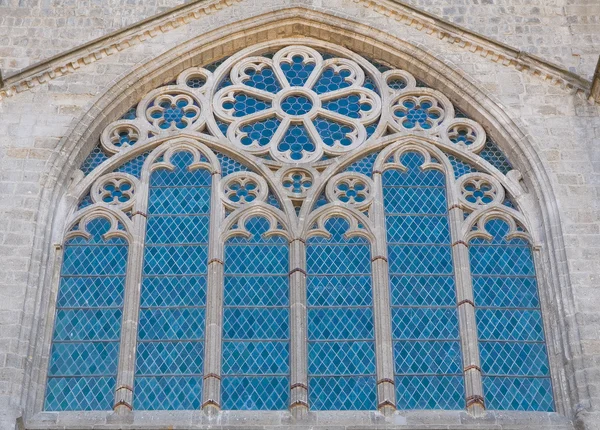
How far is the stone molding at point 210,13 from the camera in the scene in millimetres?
20828

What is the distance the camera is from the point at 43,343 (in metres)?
18.8

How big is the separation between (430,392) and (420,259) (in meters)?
1.90

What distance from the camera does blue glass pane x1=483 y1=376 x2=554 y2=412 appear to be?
60.4 ft

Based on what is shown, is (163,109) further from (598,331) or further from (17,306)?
(598,331)

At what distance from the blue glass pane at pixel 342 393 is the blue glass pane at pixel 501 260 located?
2183 millimetres

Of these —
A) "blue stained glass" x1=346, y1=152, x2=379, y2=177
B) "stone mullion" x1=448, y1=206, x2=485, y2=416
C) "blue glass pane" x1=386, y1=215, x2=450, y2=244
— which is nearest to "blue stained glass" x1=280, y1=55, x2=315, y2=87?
"blue stained glass" x1=346, y1=152, x2=379, y2=177

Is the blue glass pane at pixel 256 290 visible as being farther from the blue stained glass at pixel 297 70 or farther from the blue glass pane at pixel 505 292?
the blue stained glass at pixel 297 70

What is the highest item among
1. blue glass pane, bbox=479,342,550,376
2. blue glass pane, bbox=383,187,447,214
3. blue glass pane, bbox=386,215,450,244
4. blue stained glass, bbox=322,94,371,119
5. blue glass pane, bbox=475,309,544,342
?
blue stained glass, bbox=322,94,371,119

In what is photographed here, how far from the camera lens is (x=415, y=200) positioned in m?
20.3

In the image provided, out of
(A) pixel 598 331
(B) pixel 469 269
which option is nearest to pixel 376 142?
(B) pixel 469 269

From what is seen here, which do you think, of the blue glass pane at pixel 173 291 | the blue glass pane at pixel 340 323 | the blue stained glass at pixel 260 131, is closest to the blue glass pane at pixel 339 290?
the blue glass pane at pixel 340 323

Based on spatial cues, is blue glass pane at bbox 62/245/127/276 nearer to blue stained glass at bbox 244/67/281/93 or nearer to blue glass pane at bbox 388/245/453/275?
blue stained glass at bbox 244/67/281/93

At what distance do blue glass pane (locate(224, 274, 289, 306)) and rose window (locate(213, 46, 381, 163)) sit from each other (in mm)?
1796

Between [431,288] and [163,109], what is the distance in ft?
14.6
